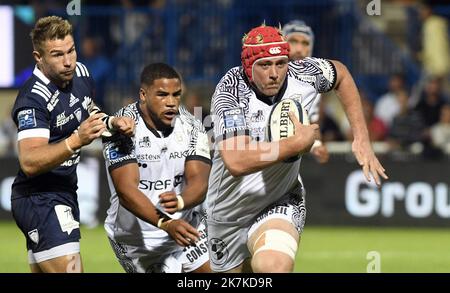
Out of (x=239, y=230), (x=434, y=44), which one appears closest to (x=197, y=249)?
(x=239, y=230)

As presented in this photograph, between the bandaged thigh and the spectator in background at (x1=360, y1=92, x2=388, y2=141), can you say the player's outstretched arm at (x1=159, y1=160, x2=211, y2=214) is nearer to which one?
the bandaged thigh

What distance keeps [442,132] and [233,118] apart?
923 centimetres

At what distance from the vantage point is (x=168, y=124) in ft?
28.3

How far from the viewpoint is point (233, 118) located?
8133mm

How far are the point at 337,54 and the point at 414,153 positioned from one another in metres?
2.12

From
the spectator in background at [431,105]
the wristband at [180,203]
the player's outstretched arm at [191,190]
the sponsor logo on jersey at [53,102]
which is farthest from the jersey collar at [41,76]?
the spectator in background at [431,105]

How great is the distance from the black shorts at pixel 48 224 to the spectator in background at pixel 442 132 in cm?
930

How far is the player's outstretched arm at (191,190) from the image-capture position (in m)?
8.07

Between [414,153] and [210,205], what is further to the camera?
[414,153]

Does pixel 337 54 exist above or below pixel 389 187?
above

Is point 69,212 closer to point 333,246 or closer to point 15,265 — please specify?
point 15,265

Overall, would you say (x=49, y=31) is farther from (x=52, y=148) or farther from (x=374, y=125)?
(x=374, y=125)

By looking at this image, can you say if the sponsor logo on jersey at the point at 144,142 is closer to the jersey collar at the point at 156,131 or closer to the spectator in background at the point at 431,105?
the jersey collar at the point at 156,131

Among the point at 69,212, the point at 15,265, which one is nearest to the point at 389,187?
the point at 15,265
